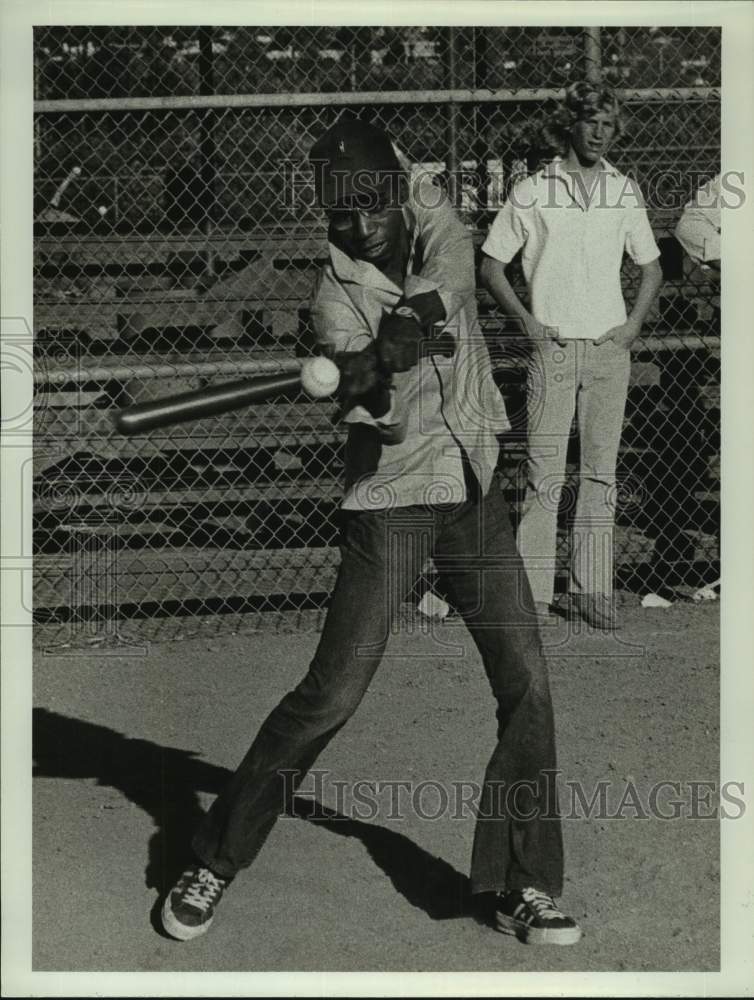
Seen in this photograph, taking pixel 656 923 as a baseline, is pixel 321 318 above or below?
above

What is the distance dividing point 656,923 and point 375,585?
1168 mm

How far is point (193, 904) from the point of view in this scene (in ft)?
11.3

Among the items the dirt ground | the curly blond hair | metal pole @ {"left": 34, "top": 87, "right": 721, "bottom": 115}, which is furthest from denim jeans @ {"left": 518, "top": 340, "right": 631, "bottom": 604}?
metal pole @ {"left": 34, "top": 87, "right": 721, "bottom": 115}

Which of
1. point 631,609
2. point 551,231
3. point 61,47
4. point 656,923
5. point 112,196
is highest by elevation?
point 61,47

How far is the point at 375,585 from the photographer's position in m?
3.27

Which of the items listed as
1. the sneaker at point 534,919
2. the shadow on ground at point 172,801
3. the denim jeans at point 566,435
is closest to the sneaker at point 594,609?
the denim jeans at point 566,435

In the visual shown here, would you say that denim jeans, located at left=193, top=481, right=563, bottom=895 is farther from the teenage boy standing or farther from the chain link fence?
the chain link fence

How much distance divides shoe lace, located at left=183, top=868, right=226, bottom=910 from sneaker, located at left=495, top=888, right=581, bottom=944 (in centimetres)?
69

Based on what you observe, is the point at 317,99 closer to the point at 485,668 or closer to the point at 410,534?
the point at 410,534

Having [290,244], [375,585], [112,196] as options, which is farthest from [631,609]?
[112,196]

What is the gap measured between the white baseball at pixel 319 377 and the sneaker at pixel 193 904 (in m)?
1.25

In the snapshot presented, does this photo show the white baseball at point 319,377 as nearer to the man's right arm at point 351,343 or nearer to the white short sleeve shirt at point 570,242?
the man's right arm at point 351,343

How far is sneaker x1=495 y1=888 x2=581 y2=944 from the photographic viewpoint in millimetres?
3385

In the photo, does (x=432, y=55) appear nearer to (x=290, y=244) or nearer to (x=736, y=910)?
(x=290, y=244)
